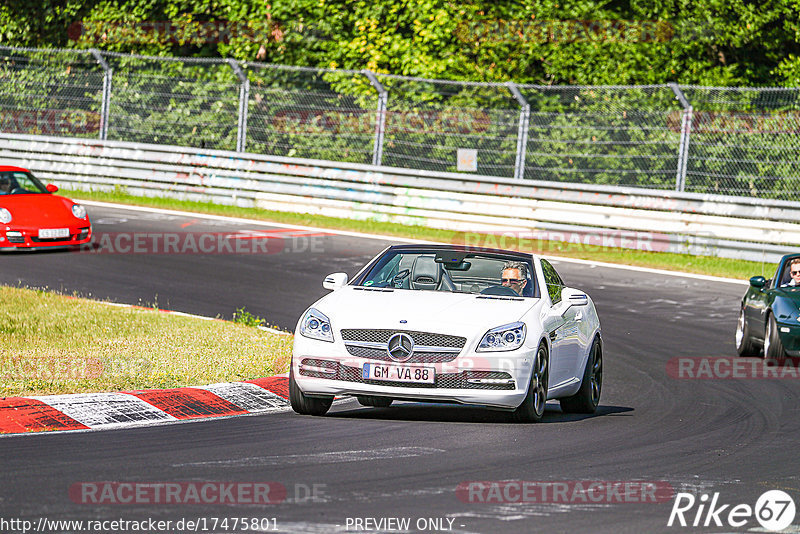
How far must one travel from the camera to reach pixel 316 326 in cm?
965

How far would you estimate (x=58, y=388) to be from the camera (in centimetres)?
Result: 988

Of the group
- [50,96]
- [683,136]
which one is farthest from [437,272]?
[50,96]

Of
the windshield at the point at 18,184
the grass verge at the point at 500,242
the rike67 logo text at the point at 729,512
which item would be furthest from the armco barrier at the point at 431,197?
the rike67 logo text at the point at 729,512

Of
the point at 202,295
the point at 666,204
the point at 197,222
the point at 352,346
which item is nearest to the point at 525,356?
the point at 352,346

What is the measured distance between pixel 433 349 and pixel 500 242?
13.7 m

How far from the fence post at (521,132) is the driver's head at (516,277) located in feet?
42.8

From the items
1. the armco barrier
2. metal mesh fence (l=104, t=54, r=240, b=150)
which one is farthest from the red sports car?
metal mesh fence (l=104, t=54, r=240, b=150)

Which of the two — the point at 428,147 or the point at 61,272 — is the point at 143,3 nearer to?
the point at 428,147

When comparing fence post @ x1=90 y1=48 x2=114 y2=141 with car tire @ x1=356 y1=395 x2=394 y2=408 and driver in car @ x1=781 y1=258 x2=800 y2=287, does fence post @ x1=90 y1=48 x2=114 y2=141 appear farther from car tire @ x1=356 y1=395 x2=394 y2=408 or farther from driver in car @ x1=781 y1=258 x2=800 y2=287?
car tire @ x1=356 y1=395 x2=394 y2=408

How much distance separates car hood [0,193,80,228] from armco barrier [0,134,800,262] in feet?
21.2

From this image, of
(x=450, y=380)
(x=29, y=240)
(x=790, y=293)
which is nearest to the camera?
(x=450, y=380)

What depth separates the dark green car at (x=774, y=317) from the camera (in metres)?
13.7

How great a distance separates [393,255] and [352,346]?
5.11 feet

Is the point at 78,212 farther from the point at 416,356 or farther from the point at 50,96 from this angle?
the point at 416,356
